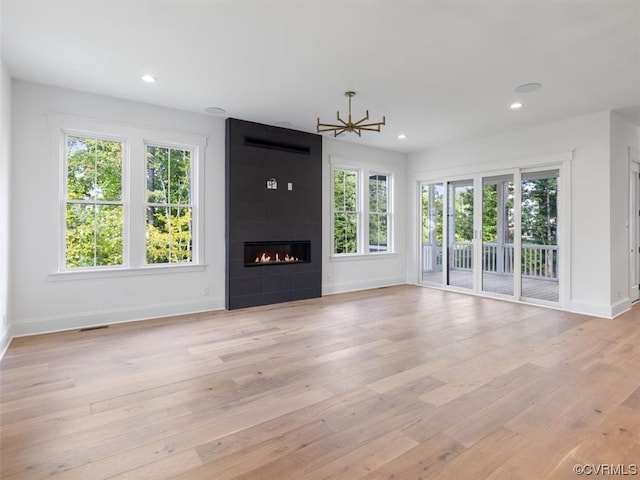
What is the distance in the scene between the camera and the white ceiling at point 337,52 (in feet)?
8.80

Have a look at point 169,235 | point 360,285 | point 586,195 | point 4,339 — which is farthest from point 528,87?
point 4,339

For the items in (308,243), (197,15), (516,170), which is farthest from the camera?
(308,243)

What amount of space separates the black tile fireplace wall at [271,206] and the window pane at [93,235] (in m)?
1.47

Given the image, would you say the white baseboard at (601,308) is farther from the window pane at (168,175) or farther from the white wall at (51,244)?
the window pane at (168,175)

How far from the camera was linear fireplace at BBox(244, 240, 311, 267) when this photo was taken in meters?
5.61

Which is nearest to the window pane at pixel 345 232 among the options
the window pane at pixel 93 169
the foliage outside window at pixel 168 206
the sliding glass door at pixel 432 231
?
the sliding glass door at pixel 432 231

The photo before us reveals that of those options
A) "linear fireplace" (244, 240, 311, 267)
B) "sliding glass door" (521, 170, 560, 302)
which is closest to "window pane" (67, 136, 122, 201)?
"linear fireplace" (244, 240, 311, 267)

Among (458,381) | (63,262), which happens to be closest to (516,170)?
(458,381)

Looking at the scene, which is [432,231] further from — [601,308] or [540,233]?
[601,308]

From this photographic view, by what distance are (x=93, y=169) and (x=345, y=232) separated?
4.29 metres

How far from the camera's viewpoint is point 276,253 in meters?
5.96

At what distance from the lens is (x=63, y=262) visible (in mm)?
4285

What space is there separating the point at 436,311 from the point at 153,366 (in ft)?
12.6

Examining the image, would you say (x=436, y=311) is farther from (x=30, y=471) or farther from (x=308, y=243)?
(x=30, y=471)
